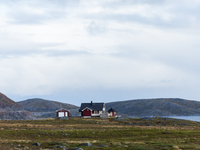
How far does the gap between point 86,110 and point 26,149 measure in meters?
99.4

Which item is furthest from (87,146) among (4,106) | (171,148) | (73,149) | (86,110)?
(4,106)

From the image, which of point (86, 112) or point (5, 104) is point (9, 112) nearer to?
point (5, 104)

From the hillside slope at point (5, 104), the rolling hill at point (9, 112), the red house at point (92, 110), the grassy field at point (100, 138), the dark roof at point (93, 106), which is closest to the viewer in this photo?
the grassy field at point (100, 138)

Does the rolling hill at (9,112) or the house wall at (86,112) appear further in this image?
the rolling hill at (9,112)

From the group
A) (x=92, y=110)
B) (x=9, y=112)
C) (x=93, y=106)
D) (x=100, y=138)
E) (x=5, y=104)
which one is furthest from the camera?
(x=5, y=104)

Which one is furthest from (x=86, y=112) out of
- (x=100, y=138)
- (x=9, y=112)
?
(x=100, y=138)

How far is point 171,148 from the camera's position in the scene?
93.5 ft

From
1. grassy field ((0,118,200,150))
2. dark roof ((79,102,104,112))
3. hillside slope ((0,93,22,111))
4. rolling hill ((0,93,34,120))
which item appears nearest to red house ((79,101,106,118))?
dark roof ((79,102,104,112))

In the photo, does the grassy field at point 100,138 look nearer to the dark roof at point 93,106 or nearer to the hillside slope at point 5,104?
the dark roof at point 93,106

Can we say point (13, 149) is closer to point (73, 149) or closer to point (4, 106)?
point (73, 149)

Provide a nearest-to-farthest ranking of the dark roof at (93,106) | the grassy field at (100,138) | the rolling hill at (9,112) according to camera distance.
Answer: the grassy field at (100,138) → the dark roof at (93,106) → the rolling hill at (9,112)

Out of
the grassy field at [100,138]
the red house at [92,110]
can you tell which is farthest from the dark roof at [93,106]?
the grassy field at [100,138]

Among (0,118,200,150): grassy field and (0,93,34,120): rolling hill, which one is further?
(0,93,34,120): rolling hill

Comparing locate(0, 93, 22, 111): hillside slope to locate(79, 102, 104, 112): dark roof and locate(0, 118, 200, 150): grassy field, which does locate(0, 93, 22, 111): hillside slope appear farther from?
locate(0, 118, 200, 150): grassy field
